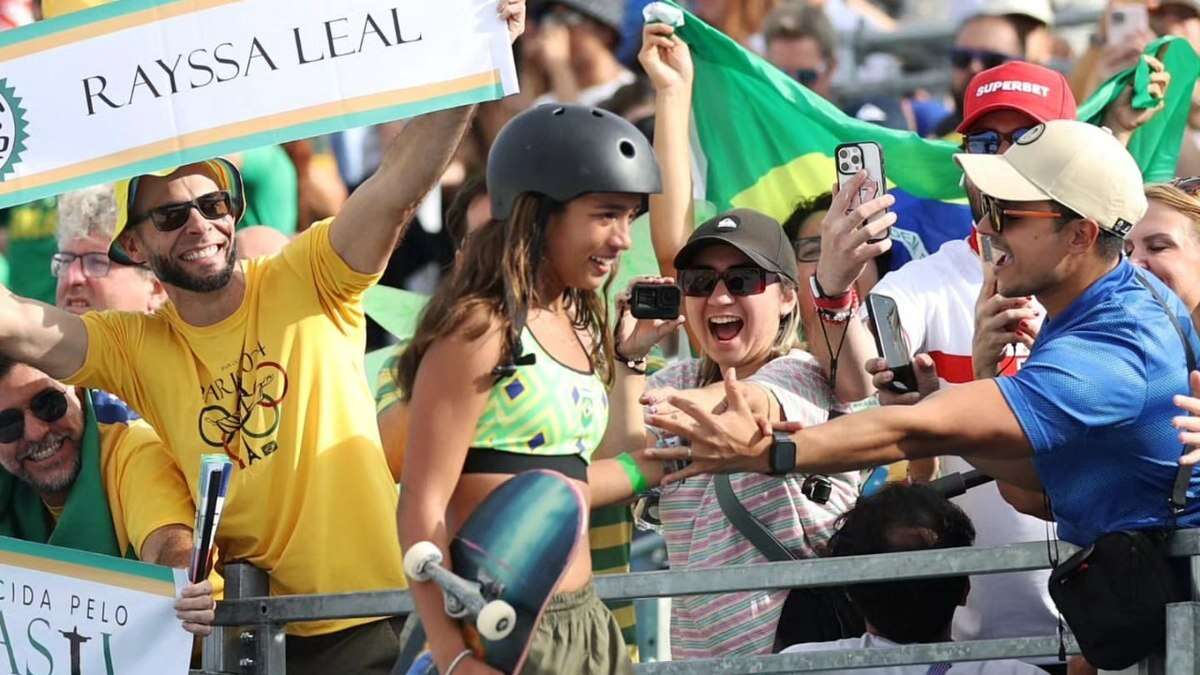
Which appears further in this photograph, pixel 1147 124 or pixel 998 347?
pixel 1147 124

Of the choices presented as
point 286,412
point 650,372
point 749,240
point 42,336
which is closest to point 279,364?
point 286,412

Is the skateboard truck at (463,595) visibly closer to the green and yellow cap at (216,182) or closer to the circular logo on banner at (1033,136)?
the circular logo on banner at (1033,136)

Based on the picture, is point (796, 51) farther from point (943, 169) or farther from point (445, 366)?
point (445, 366)

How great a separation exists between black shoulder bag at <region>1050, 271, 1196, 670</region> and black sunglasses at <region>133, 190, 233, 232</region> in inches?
95.6

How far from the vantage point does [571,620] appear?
460 cm

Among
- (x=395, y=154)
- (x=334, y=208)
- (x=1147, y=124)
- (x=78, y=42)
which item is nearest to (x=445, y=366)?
(x=395, y=154)

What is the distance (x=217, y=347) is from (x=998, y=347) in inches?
78.9

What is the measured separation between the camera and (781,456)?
4617mm

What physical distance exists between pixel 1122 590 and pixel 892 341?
3.10 feet

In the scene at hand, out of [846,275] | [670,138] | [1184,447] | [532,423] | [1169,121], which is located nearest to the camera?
[532,423]

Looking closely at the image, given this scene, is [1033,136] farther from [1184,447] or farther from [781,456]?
[781,456]

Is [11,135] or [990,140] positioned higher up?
[11,135]

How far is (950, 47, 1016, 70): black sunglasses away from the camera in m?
8.74

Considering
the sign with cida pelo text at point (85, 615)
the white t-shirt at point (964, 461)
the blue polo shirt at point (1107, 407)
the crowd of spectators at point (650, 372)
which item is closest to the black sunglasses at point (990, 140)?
the crowd of spectators at point (650, 372)
